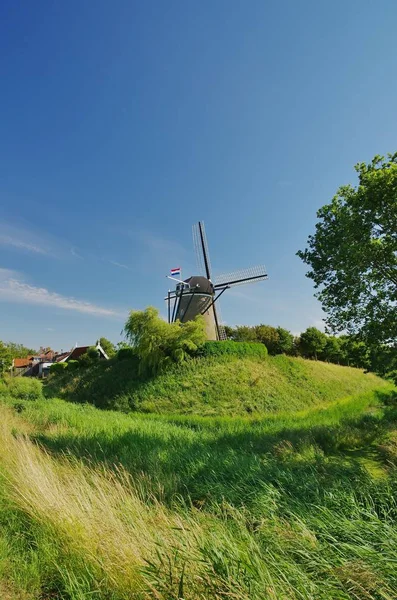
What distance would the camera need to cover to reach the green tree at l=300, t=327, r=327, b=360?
126 feet

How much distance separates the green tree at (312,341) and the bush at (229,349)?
43.8ft

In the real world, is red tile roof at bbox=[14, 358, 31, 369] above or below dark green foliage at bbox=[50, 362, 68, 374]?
above

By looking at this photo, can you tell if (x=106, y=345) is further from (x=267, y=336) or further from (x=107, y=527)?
(x=107, y=527)

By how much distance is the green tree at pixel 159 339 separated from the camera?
25.5m

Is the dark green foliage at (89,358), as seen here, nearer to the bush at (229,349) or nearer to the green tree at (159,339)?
the green tree at (159,339)

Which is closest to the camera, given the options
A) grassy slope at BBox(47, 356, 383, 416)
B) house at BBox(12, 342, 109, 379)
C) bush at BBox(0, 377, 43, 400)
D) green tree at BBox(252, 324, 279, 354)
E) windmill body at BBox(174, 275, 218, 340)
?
grassy slope at BBox(47, 356, 383, 416)

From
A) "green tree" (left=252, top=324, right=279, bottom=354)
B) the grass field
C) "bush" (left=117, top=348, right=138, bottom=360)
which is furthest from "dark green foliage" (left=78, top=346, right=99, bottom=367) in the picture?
the grass field

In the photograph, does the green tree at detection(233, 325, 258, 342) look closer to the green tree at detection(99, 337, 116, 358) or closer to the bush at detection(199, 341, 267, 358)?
the bush at detection(199, 341, 267, 358)

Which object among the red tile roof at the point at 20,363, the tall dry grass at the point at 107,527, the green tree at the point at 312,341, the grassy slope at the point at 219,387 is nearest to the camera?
the tall dry grass at the point at 107,527

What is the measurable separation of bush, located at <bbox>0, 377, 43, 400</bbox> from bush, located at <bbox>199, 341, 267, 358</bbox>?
516 inches

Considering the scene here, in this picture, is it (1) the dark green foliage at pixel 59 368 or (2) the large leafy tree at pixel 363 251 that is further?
(1) the dark green foliage at pixel 59 368

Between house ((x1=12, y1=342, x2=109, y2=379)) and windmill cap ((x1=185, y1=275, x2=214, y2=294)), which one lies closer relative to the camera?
windmill cap ((x1=185, y1=275, x2=214, y2=294))

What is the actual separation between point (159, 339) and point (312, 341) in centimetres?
2160

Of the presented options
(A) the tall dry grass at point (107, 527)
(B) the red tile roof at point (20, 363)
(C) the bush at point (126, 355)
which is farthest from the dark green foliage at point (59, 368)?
(B) the red tile roof at point (20, 363)
